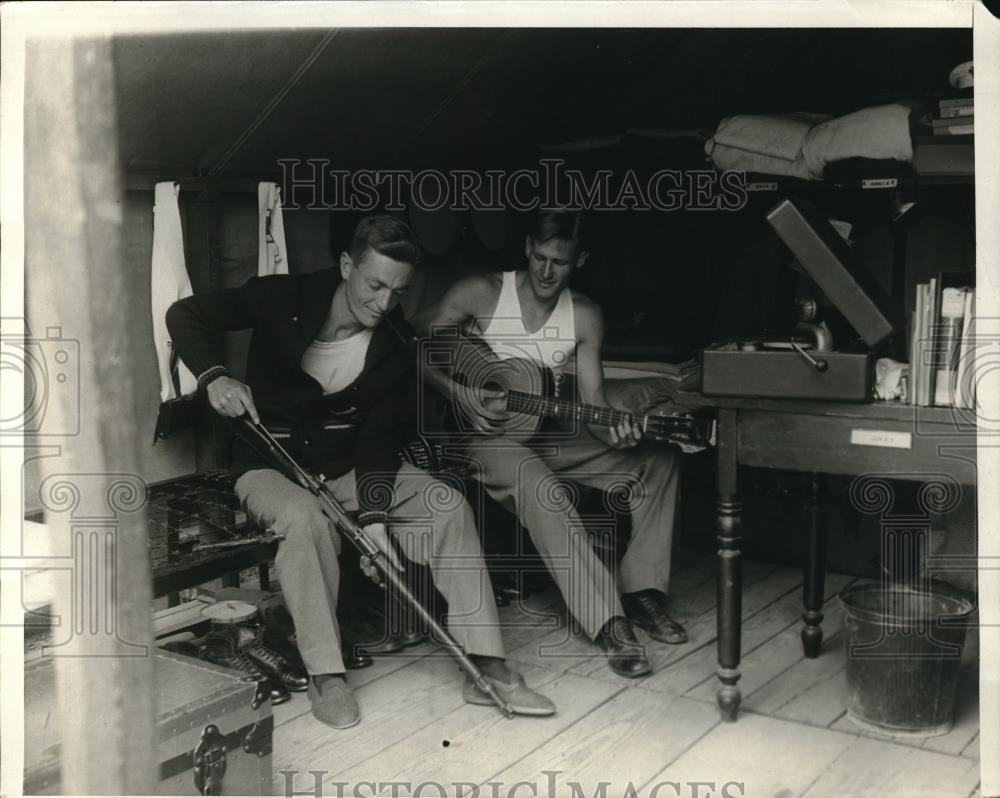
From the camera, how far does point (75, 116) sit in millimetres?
1529

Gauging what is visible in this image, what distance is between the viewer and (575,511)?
3.45m

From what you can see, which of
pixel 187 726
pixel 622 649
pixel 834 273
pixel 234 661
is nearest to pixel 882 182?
pixel 834 273

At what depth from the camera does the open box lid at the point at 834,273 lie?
2559 mm

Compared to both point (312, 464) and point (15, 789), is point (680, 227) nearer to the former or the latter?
point (312, 464)

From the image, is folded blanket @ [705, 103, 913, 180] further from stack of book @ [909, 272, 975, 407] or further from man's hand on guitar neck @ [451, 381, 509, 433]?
man's hand on guitar neck @ [451, 381, 509, 433]

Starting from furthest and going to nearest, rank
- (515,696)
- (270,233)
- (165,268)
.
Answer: (270,233), (165,268), (515,696)

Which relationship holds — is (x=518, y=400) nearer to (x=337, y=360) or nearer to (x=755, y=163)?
(x=337, y=360)

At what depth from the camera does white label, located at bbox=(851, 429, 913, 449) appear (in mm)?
2514

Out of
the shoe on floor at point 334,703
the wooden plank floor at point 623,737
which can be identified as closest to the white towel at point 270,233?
the wooden plank floor at point 623,737

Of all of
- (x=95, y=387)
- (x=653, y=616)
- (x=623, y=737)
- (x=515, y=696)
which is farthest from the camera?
(x=653, y=616)

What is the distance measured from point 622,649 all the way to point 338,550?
92 centimetres

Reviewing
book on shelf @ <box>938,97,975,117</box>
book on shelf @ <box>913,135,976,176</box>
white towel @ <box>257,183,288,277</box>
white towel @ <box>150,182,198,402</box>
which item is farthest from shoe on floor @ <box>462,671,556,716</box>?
book on shelf @ <box>938,97,975,117</box>

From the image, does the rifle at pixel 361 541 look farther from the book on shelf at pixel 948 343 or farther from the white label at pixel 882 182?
the white label at pixel 882 182

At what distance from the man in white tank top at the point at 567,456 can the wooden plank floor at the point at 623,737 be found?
0.59ft
